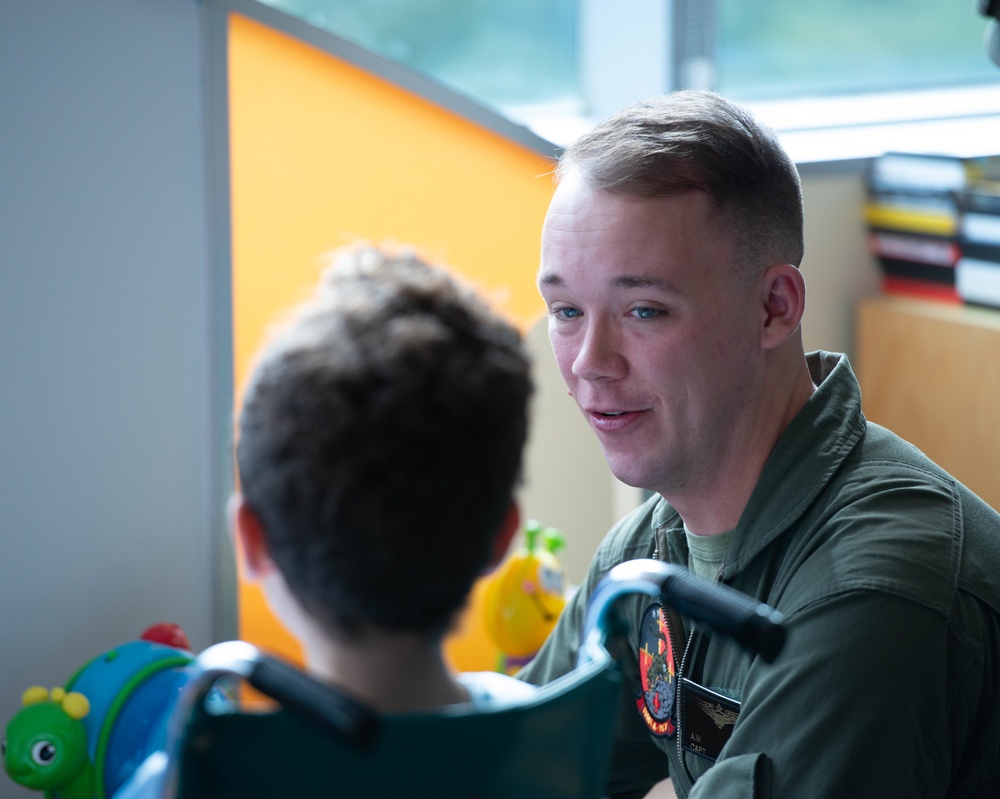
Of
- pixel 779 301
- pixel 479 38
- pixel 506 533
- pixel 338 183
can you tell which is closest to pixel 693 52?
pixel 479 38

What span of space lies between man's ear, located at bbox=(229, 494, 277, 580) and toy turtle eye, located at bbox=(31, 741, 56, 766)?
775 millimetres

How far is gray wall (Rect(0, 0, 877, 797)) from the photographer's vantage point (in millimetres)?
1593

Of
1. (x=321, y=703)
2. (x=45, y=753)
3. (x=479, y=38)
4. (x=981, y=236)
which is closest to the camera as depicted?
(x=321, y=703)

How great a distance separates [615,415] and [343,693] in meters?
0.70

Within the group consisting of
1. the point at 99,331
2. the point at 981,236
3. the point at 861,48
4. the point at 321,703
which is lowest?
the point at 321,703

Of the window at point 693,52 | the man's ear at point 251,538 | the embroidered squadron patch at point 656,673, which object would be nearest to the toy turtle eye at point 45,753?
the embroidered squadron patch at point 656,673

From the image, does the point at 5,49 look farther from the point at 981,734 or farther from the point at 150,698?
the point at 981,734

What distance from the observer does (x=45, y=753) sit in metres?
1.40

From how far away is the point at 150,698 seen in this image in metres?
1.45

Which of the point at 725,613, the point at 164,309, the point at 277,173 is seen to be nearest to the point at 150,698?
the point at 164,309

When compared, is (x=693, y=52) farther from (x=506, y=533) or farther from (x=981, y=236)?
(x=506, y=533)

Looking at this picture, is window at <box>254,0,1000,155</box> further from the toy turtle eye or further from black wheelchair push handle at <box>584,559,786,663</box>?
black wheelchair push handle at <box>584,559,786,663</box>

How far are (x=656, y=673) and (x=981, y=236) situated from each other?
155 cm

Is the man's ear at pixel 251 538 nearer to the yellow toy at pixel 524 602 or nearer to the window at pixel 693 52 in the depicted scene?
the yellow toy at pixel 524 602
